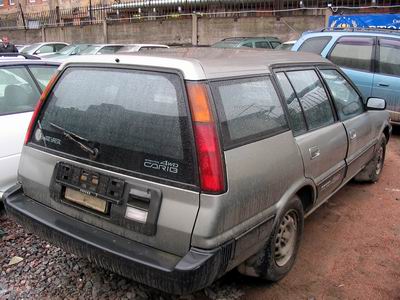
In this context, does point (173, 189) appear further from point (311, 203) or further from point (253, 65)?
point (311, 203)

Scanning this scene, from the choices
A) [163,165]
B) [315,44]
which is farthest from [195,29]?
[163,165]

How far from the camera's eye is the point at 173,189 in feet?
7.97

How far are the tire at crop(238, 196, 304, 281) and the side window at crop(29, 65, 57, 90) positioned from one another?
3098mm

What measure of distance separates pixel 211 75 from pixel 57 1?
3566 cm

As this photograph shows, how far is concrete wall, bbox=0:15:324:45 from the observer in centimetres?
1734

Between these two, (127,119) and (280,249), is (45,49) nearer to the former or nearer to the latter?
(127,119)

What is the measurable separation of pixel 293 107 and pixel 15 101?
2913 mm

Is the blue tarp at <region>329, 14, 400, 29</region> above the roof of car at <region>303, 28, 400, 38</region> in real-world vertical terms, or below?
above

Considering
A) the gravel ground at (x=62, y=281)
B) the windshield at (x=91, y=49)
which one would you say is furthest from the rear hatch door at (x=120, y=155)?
the windshield at (x=91, y=49)

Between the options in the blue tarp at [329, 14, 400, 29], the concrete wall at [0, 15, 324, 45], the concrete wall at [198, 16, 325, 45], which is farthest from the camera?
the concrete wall at [0, 15, 324, 45]

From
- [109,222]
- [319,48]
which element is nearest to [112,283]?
[109,222]

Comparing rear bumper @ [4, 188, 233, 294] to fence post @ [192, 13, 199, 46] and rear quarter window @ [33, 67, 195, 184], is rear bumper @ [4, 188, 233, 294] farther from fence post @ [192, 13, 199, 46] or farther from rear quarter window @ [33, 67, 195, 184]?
fence post @ [192, 13, 199, 46]

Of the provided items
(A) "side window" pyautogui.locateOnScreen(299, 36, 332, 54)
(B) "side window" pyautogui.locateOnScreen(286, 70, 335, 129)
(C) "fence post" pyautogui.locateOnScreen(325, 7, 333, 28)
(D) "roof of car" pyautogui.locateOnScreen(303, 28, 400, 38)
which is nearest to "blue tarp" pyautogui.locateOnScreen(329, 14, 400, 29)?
(C) "fence post" pyautogui.locateOnScreen(325, 7, 333, 28)

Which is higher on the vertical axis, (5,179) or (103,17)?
(103,17)
